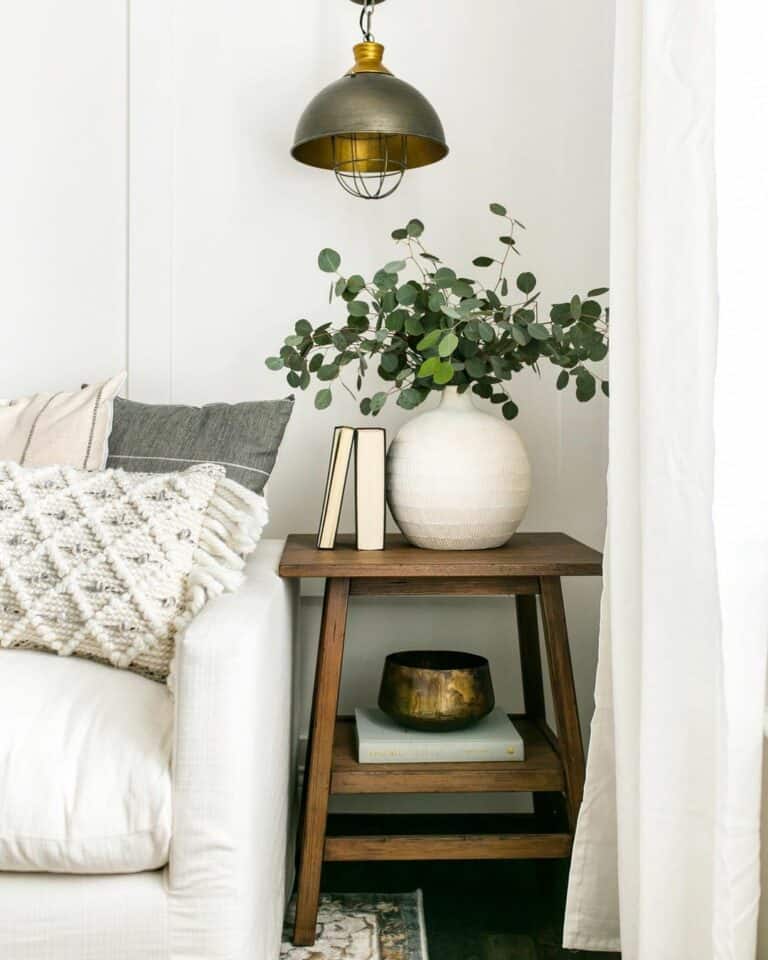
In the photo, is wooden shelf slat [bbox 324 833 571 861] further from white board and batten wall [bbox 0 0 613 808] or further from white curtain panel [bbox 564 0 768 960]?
white board and batten wall [bbox 0 0 613 808]

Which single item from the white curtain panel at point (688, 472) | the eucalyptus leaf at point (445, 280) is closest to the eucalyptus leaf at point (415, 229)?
the eucalyptus leaf at point (445, 280)

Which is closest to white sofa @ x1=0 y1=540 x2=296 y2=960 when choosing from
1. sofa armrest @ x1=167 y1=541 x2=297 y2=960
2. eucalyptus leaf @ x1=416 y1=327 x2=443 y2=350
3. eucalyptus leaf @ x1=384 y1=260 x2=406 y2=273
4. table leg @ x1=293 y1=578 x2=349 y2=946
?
sofa armrest @ x1=167 y1=541 x2=297 y2=960

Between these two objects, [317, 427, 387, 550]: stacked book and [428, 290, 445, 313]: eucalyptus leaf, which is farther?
[317, 427, 387, 550]: stacked book

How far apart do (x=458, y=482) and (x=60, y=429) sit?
28.9 inches

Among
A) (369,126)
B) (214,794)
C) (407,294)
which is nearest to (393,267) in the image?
(407,294)

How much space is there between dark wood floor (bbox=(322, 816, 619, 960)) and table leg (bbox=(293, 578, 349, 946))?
0.63 feet

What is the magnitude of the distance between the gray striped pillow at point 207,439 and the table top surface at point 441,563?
184 mm

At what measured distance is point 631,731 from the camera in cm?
124

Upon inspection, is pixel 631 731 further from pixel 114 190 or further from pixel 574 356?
pixel 114 190

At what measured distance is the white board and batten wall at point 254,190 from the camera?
211 centimetres

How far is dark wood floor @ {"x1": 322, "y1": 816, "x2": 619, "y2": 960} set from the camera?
5.01 ft

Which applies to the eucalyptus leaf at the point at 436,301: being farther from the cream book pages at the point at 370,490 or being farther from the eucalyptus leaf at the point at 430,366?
the cream book pages at the point at 370,490

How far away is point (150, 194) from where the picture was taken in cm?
211

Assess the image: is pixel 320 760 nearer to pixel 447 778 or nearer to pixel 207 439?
pixel 447 778
